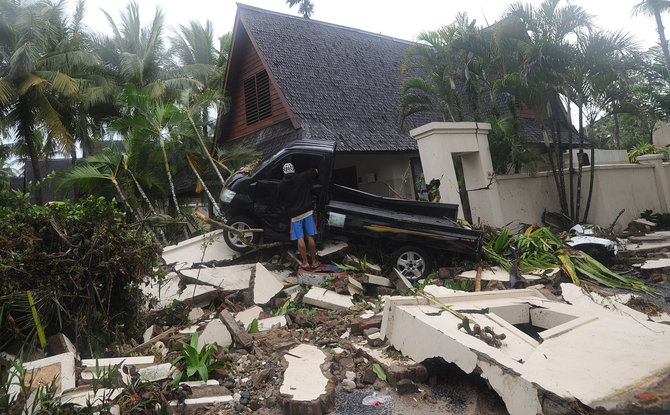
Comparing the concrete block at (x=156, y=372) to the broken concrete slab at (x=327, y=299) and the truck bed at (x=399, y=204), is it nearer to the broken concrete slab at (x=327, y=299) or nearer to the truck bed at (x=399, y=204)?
the broken concrete slab at (x=327, y=299)

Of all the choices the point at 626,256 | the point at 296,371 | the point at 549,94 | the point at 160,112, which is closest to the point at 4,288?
the point at 296,371

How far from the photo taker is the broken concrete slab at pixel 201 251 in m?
7.71

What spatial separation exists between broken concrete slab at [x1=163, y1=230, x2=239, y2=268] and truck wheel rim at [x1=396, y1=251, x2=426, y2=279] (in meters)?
2.92

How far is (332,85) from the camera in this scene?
13.2 metres

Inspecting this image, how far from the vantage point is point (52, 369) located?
352cm

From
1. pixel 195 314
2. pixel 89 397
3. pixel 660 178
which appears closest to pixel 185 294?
pixel 195 314

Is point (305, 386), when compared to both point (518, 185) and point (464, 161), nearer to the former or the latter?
point (464, 161)

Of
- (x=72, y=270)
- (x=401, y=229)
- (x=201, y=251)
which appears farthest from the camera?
(x=201, y=251)

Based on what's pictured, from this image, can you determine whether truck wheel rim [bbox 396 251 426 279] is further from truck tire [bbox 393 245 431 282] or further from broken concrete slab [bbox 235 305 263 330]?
broken concrete slab [bbox 235 305 263 330]

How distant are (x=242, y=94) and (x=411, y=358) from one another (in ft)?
39.6

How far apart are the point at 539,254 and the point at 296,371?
215 inches

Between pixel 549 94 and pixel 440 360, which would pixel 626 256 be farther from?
pixel 440 360

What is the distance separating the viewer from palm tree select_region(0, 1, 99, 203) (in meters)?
15.1

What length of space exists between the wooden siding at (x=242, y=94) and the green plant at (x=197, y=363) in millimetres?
8897
